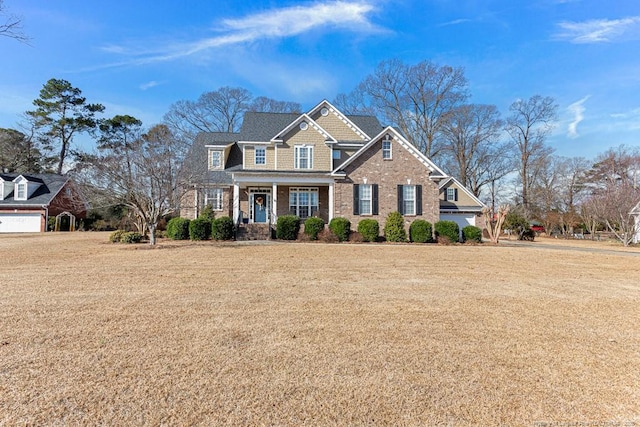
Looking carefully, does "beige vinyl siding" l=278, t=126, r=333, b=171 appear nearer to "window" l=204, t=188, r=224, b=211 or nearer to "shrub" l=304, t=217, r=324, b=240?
"window" l=204, t=188, r=224, b=211

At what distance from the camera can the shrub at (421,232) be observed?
18438 millimetres

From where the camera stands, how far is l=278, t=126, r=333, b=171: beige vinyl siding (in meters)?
21.4

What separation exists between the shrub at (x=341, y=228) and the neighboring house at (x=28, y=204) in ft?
75.9

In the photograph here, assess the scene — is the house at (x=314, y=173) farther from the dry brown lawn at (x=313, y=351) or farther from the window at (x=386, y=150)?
the dry brown lawn at (x=313, y=351)

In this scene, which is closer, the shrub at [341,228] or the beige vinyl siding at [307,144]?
the shrub at [341,228]

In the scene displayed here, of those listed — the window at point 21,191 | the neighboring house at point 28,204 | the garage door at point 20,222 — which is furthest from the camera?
the window at point 21,191

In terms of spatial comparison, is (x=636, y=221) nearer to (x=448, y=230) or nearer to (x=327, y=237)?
(x=448, y=230)

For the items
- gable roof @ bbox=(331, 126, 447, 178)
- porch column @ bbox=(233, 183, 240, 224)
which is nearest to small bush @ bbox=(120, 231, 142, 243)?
porch column @ bbox=(233, 183, 240, 224)

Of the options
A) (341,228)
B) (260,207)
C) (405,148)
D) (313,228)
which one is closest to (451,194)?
(405,148)

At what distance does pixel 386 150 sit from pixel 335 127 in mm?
4501

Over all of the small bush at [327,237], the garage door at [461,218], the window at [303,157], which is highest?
the window at [303,157]

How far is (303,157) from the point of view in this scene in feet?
70.7

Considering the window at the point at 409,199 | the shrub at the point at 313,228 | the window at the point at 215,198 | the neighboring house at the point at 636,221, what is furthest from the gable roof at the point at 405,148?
the neighboring house at the point at 636,221

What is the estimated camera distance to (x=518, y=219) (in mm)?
28234
